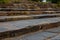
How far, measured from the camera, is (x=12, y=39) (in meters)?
1.90

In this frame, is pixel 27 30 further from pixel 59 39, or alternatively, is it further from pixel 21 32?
pixel 59 39

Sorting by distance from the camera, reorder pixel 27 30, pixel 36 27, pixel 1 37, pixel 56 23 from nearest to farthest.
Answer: pixel 1 37, pixel 27 30, pixel 36 27, pixel 56 23

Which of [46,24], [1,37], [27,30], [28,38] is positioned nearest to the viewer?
[1,37]

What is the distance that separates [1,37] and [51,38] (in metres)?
0.62

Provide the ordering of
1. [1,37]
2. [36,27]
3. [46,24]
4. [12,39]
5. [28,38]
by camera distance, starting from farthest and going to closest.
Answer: [46,24]
[36,27]
[28,38]
[12,39]
[1,37]

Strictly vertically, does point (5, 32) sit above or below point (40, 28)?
above

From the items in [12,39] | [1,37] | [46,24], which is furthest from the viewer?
[46,24]

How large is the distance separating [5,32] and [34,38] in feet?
1.28

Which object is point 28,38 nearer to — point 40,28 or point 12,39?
point 12,39

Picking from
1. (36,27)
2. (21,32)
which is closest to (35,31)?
(36,27)

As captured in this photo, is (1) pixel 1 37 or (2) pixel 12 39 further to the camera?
(2) pixel 12 39

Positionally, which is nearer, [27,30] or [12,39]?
[12,39]

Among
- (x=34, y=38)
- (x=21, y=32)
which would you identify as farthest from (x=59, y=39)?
(x=21, y=32)

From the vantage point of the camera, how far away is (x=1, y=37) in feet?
5.85
